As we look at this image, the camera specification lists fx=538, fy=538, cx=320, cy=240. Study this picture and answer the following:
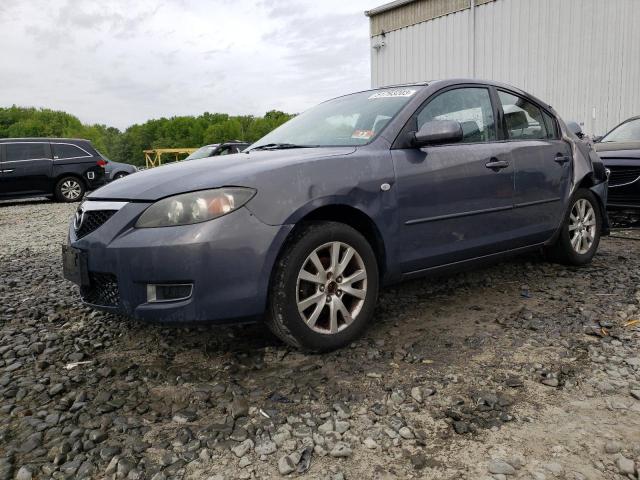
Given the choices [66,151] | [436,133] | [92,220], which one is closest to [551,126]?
[436,133]

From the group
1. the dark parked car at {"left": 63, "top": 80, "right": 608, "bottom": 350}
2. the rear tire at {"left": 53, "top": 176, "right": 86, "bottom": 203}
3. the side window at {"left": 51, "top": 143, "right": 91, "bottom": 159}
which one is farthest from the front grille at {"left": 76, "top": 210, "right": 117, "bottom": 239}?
the side window at {"left": 51, "top": 143, "right": 91, "bottom": 159}

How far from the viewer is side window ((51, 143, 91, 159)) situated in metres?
12.7

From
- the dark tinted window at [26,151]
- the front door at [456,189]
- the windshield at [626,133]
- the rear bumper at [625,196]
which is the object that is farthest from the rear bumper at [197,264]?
the dark tinted window at [26,151]

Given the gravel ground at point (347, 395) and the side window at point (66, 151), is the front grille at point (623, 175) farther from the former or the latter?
the side window at point (66, 151)

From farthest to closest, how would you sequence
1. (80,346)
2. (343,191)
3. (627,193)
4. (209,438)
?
1. (627,193)
2. (80,346)
3. (343,191)
4. (209,438)

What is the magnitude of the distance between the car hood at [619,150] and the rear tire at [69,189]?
1108 centimetres

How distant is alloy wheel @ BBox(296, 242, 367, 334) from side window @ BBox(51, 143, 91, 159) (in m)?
11.9

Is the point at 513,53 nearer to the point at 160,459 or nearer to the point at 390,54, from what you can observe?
the point at 390,54

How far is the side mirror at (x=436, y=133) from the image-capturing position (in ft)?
10.0

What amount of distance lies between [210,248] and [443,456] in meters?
1.28

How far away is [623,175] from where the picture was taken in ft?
20.8

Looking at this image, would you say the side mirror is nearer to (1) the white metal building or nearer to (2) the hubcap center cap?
(2) the hubcap center cap

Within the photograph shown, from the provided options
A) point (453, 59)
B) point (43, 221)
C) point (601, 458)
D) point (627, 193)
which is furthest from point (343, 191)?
point (453, 59)

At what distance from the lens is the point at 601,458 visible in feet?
6.02
